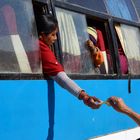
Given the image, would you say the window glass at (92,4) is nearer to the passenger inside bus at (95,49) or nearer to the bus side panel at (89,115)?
the passenger inside bus at (95,49)

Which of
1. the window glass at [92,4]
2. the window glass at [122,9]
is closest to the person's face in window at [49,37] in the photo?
the window glass at [92,4]

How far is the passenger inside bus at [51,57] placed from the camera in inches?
163

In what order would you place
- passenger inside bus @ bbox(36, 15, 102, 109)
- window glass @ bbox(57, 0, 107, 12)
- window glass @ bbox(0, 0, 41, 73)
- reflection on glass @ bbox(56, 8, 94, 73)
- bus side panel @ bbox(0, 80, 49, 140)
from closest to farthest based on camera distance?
bus side panel @ bbox(0, 80, 49, 140) < window glass @ bbox(0, 0, 41, 73) < passenger inside bus @ bbox(36, 15, 102, 109) < reflection on glass @ bbox(56, 8, 94, 73) < window glass @ bbox(57, 0, 107, 12)

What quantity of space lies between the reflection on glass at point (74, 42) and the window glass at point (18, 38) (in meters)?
0.49

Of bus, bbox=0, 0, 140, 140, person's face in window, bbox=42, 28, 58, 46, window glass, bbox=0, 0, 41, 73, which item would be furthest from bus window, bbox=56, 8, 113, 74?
window glass, bbox=0, 0, 41, 73

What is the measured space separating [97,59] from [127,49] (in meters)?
0.98

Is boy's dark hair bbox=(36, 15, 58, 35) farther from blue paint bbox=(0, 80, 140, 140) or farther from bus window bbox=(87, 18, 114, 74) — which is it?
bus window bbox=(87, 18, 114, 74)

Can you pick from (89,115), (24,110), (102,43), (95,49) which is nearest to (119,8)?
(102,43)

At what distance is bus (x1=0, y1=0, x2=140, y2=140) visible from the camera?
3830 millimetres

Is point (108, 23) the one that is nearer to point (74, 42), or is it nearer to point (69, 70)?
point (74, 42)

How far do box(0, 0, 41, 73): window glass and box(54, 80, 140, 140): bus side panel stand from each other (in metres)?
0.39

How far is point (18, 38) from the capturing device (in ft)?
13.1

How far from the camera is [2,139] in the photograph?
3631 millimetres

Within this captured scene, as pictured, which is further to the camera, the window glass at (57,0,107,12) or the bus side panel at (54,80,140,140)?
the window glass at (57,0,107,12)
